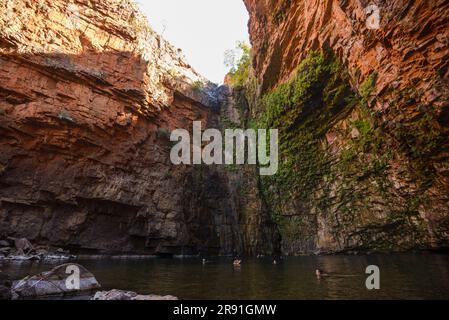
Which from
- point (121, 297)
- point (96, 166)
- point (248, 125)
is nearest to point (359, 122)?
point (248, 125)

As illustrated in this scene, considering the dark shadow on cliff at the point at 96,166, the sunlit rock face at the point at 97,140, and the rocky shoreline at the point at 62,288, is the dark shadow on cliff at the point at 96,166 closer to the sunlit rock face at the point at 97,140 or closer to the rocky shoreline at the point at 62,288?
the sunlit rock face at the point at 97,140

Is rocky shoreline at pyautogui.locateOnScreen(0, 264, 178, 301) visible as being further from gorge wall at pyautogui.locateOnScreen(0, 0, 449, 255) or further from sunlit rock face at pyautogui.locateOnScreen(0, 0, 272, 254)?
sunlit rock face at pyautogui.locateOnScreen(0, 0, 272, 254)

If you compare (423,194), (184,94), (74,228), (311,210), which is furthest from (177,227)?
(423,194)

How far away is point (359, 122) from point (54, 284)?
2380 centimetres

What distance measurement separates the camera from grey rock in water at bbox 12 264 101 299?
29.5 ft

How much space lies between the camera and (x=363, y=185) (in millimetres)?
24766

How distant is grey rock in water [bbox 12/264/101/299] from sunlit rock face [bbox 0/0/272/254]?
747 inches

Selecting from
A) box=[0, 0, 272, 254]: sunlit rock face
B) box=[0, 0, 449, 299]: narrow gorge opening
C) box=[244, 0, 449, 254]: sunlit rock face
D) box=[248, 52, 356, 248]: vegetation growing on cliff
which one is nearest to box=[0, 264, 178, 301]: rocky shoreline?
box=[0, 0, 449, 299]: narrow gorge opening

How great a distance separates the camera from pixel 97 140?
98.0 feet

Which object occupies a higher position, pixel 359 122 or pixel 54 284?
pixel 359 122

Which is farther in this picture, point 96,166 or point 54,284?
point 96,166

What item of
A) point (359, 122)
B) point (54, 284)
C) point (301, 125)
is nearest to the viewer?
point (54, 284)

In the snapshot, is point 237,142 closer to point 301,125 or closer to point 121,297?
point 301,125

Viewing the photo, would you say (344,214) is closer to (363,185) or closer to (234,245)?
(363,185)
